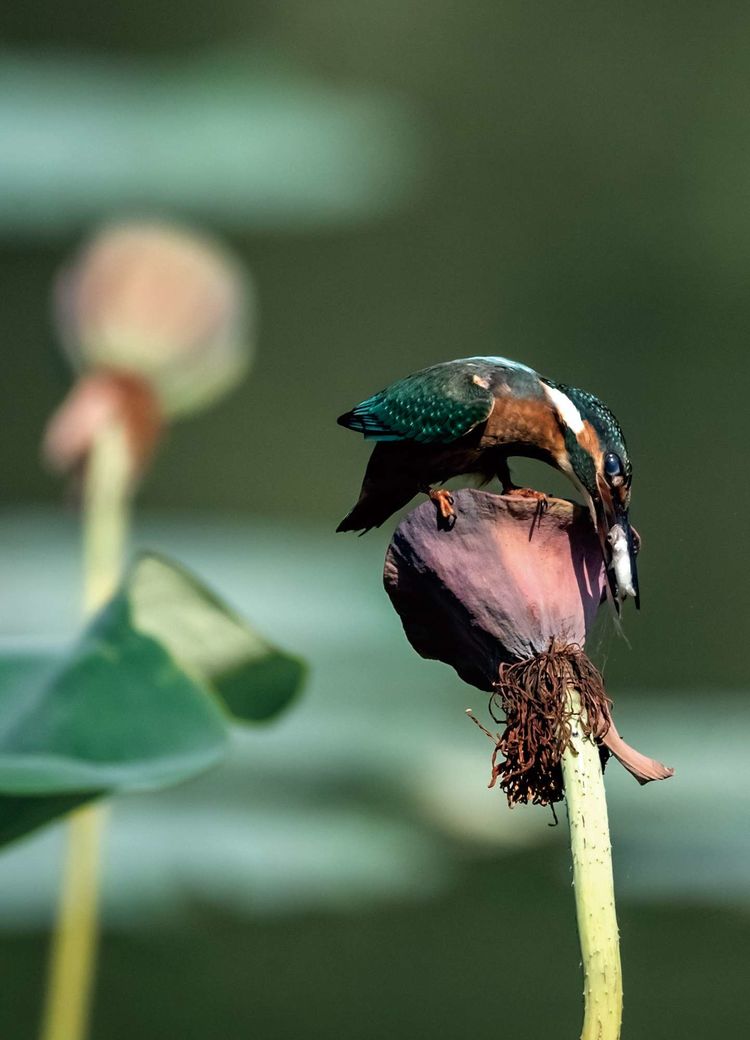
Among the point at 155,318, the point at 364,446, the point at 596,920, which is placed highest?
the point at 364,446

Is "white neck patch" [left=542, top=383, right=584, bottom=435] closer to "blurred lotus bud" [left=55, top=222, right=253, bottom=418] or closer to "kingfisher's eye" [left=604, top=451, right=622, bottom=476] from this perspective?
"kingfisher's eye" [left=604, top=451, right=622, bottom=476]

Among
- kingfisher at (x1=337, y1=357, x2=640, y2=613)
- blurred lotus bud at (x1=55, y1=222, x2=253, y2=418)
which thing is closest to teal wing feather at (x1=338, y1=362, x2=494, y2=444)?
kingfisher at (x1=337, y1=357, x2=640, y2=613)

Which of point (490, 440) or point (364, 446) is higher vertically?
point (364, 446)

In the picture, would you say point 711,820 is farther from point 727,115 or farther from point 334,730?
point 727,115

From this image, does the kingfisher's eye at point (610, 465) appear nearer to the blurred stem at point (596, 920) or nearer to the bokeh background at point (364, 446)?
the blurred stem at point (596, 920)

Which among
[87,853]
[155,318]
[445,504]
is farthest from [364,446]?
[445,504]

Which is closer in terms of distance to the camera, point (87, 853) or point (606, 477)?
point (606, 477)

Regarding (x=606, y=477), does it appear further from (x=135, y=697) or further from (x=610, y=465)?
(x=135, y=697)
